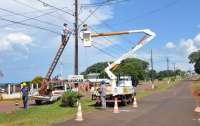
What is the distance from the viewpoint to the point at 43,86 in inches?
1435

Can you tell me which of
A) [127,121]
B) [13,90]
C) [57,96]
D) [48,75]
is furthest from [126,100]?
[13,90]

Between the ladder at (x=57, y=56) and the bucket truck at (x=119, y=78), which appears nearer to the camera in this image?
the bucket truck at (x=119, y=78)

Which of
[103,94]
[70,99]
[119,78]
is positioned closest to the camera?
[70,99]

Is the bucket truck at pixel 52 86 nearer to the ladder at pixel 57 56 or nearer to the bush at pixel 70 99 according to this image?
the ladder at pixel 57 56

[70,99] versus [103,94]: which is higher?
[103,94]

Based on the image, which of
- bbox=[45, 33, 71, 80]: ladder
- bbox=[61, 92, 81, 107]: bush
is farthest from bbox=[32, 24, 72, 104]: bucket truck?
bbox=[61, 92, 81, 107]: bush

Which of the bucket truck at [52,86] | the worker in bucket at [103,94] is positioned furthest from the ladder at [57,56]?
the worker in bucket at [103,94]

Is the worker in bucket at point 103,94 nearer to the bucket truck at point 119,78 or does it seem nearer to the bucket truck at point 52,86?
the bucket truck at point 119,78

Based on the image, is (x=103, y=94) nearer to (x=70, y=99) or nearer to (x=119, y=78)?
(x=70, y=99)

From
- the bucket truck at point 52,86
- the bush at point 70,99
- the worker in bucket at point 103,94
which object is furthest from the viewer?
the bucket truck at point 52,86

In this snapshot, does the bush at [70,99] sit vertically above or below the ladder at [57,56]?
below

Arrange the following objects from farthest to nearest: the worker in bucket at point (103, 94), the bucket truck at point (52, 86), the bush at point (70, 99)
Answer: the bucket truck at point (52, 86), the worker in bucket at point (103, 94), the bush at point (70, 99)

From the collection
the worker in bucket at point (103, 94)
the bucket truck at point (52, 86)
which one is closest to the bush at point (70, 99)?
the worker in bucket at point (103, 94)

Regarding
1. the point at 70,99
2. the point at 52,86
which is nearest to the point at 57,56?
the point at 52,86
